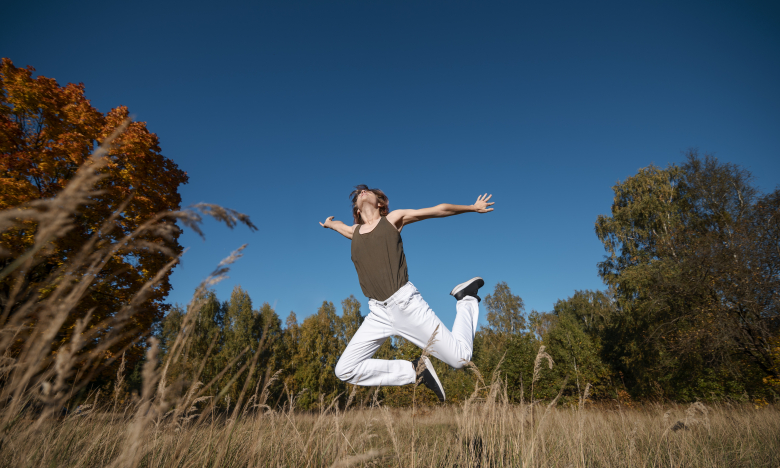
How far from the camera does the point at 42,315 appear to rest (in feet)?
3.77

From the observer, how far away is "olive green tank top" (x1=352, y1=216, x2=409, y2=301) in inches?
118

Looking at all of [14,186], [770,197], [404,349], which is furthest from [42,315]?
[770,197]

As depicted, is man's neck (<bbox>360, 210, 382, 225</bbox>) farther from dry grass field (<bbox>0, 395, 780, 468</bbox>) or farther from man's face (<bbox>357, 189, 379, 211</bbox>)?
dry grass field (<bbox>0, 395, 780, 468</bbox>)

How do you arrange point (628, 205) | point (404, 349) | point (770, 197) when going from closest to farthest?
point (770, 197) < point (404, 349) < point (628, 205)

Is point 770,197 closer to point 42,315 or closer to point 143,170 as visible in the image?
point 42,315

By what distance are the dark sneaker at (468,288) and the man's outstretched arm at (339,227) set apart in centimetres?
136

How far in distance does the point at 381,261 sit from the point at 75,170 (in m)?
10.1

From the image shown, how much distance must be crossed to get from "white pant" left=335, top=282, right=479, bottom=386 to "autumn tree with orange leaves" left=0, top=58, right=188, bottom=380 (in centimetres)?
610

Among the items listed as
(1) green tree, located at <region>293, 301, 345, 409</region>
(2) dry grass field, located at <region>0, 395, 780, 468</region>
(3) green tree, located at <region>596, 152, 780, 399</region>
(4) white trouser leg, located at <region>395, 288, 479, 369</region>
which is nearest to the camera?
(2) dry grass field, located at <region>0, 395, 780, 468</region>

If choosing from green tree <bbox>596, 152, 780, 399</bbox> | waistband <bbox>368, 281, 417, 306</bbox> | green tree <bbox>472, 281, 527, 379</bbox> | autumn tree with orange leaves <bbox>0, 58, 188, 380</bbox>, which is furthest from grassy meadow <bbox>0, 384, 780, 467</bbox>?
green tree <bbox>472, 281, 527, 379</bbox>

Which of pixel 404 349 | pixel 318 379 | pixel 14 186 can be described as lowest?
pixel 318 379

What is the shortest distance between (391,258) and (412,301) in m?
0.44

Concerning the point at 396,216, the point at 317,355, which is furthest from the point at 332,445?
the point at 317,355

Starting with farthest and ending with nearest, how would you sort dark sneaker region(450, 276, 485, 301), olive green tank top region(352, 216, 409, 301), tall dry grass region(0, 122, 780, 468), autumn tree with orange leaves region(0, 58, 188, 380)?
autumn tree with orange leaves region(0, 58, 188, 380), dark sneaker region(450, 276, 485, 301), olive green tank top region(352, 216, 409, 301), tall dry grass region(0, 122, 780, 468)
